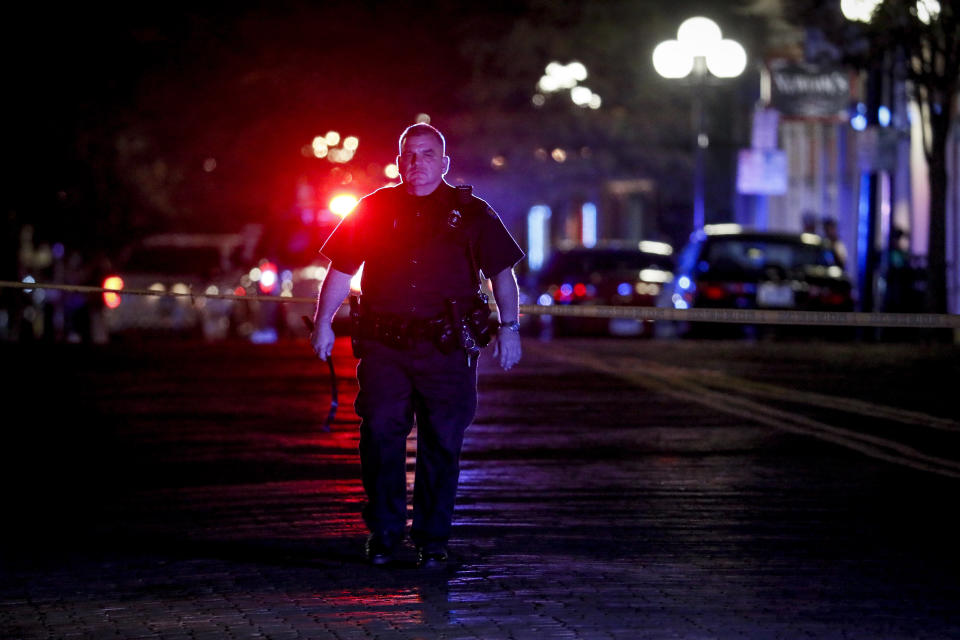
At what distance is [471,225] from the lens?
6.98 metres

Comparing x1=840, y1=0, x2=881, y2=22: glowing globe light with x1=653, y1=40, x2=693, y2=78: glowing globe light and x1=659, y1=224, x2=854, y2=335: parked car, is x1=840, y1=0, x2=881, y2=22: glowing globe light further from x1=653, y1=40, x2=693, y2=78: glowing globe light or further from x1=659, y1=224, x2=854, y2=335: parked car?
x1=653, y1=40, x2=693, y2=78: glowing globe light

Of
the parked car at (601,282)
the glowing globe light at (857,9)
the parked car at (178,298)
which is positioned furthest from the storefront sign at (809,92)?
the parked car at (178,298)

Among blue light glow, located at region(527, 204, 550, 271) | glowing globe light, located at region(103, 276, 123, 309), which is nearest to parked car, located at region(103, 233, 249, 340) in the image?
glowing globe light, located at region(103, 276, 123, 309)

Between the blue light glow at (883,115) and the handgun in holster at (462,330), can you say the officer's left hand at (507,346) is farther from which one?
the blue light glow at (883,115)

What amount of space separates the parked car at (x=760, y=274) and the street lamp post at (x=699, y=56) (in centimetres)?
1128

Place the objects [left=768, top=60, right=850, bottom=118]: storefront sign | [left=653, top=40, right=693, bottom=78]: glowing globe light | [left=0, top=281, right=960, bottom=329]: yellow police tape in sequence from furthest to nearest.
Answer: [left=653, top=40, right=693, bottom=78]: glowing globe light, [left=768, top=60, right=850, bottom=118]: storefront sign, [left=0, top=281, right=960, bottom=329]: yellow police tape

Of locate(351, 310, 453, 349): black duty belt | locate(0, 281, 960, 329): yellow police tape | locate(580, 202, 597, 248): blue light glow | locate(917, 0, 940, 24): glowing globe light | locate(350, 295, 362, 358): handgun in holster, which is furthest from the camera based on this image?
locate(580, 202, 597, 248): blue light glow

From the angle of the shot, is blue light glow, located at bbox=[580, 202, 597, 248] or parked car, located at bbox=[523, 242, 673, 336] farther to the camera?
blue light glow, located at bbox=[580, 202, 597, 248]

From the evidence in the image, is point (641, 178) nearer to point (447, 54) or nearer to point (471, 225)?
point (447, 54)

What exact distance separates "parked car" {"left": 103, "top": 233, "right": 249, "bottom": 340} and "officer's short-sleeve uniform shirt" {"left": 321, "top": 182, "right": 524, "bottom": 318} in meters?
21.1

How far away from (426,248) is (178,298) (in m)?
22.8

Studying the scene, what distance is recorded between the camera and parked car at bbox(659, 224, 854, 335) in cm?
2366

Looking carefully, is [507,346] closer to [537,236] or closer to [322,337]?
[322,337]

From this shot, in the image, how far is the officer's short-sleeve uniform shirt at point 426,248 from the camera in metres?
6.97
